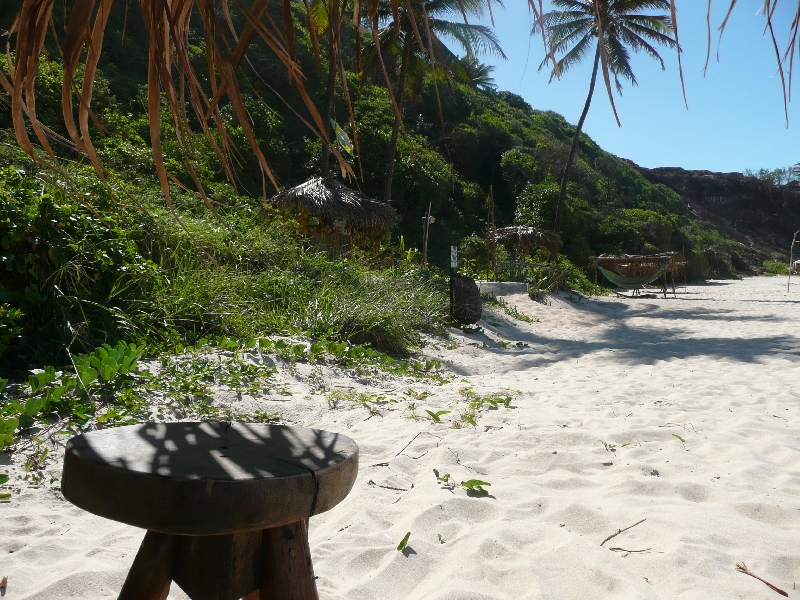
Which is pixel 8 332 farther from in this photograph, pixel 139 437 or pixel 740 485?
pixel 740 485

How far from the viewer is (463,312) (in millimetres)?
8461

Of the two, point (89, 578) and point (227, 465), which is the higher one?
point (227, 465)

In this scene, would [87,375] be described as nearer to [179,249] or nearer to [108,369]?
[108,369]

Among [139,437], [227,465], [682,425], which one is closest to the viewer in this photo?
[227,465]

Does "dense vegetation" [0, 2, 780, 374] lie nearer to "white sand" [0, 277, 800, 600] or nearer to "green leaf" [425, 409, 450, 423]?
"white sand" [0, 277, 800, 600]

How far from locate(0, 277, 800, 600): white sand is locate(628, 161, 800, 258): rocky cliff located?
146 feet

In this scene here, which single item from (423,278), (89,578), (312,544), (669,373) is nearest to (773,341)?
(669,373)

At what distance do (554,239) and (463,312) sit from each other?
814cm

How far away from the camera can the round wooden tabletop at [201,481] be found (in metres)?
0.94

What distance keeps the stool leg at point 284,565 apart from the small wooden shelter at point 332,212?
9.07 m

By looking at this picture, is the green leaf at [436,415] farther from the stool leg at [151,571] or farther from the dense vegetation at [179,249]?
the stool leg at [151,571]

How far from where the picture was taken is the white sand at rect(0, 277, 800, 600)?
180 cm

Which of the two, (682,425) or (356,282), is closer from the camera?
(682,425)

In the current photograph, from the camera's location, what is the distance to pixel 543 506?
7.72 ft
